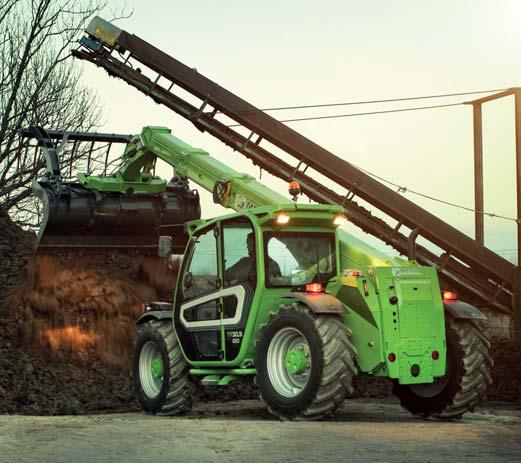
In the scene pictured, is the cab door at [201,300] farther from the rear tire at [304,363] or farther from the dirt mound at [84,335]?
the dirt mound at [84,335]

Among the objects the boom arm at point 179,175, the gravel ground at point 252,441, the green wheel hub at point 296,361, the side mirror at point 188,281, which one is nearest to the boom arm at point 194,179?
the boom arm at point 179,175

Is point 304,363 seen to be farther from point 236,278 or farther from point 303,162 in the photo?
point 303,162

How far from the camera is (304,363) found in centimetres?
1000

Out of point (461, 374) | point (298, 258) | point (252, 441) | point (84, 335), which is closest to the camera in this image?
point (252, 441)

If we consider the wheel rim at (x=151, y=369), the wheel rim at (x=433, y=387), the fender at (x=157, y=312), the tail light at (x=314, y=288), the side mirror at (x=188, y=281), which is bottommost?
the wheel rim at (x=433, y=387)

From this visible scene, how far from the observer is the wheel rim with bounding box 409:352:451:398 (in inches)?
420

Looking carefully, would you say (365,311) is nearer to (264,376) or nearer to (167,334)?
(264,376)

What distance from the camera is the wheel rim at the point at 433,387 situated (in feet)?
35.0

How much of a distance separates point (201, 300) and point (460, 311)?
2.99 metres

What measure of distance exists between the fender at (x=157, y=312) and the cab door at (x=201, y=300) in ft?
0.62

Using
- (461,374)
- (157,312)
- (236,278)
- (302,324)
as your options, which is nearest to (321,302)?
(302,324)

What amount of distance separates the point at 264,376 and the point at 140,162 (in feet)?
22.8

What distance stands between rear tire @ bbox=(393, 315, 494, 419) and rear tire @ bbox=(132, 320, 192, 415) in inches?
114

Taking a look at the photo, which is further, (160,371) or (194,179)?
(194,179)
